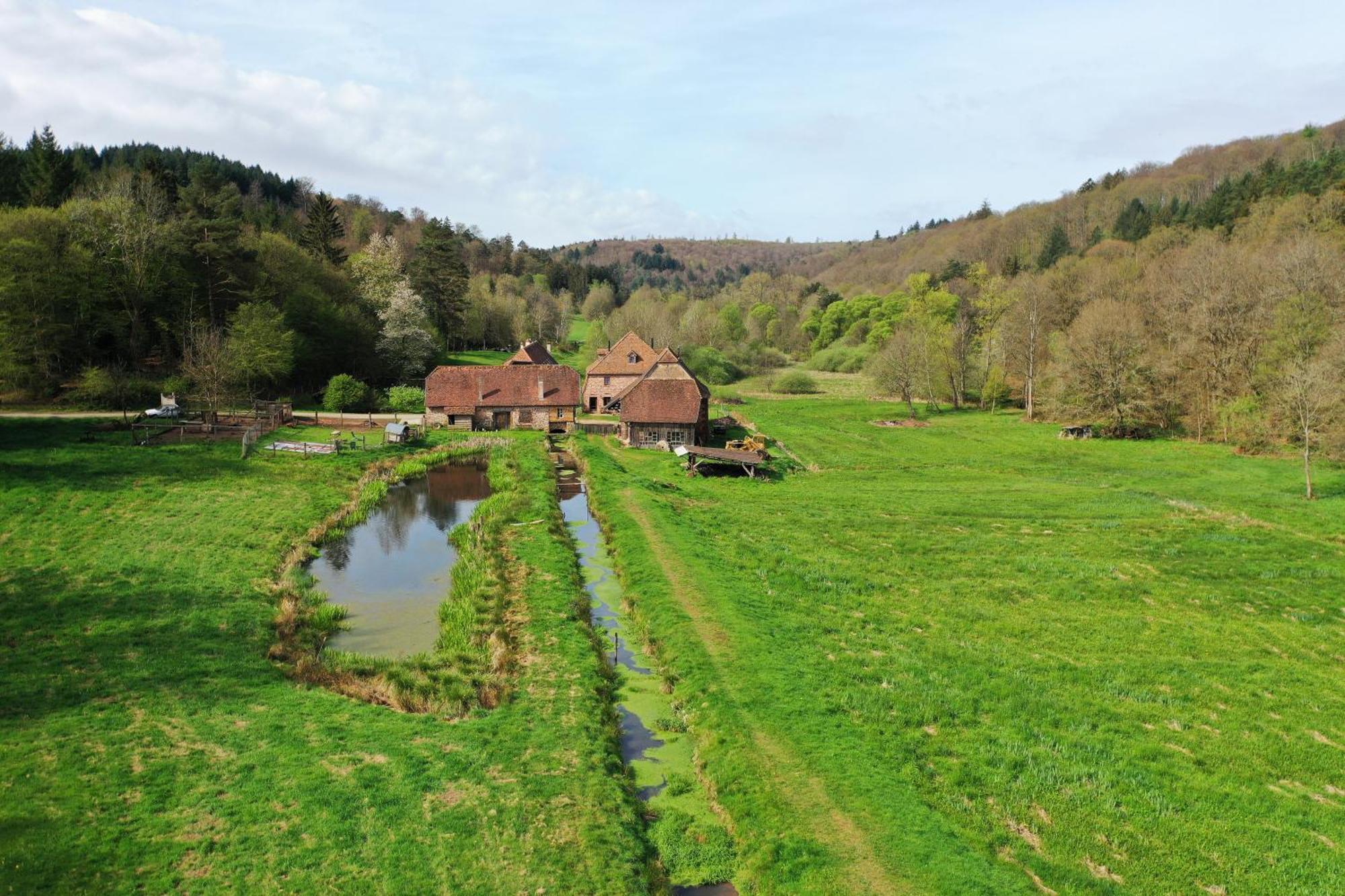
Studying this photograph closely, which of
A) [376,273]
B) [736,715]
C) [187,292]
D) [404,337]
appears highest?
[376,273]

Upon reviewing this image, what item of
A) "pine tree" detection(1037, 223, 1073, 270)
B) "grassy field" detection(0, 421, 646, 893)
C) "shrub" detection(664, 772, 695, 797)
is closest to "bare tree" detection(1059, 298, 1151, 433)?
Answer: "pine tree" detection(1037, 223, 1073, 270)

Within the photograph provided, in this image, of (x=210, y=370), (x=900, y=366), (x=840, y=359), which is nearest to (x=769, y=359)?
(x=840, y=359)

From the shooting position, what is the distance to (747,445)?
45.6m

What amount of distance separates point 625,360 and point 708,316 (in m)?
53.1

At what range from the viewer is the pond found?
20.6 m

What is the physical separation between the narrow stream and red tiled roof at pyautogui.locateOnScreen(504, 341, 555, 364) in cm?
4177

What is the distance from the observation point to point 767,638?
1930cm

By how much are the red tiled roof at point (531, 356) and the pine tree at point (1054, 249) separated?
69.2m

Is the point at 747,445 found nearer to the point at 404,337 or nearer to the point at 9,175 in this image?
the point at 404,337

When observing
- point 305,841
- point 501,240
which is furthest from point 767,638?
point 501,240

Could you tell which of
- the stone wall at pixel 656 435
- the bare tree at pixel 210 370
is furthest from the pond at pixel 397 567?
the bare tree at pixel 210 370

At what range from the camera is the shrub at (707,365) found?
88750mm

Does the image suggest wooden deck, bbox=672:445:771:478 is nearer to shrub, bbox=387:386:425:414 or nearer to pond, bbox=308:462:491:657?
pond, bbox=308:462:491:657

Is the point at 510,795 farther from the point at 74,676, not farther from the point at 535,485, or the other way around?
the point at 535,485
